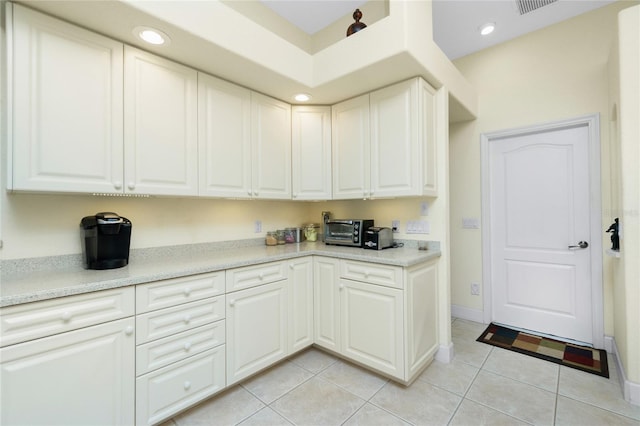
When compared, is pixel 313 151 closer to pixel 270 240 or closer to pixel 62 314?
pixel 270 240

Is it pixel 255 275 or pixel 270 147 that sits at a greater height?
pixel 270 147

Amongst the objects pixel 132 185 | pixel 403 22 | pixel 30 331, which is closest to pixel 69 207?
pixel 132 185

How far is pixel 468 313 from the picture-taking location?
3.17 metres

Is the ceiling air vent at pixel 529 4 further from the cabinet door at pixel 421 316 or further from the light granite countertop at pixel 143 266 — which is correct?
the cabinet door at pixel 421 316

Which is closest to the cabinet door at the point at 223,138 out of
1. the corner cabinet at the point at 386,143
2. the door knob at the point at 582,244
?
the corner cabinet at the point at 386,143

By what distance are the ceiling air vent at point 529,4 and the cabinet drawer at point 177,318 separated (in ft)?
11.0

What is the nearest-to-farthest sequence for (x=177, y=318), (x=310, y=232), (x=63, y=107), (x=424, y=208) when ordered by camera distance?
(x=63, y=107), (x=177, y=318), (x=424, y=208), (x=310, y=232)

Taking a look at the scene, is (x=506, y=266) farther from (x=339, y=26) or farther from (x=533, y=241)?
(x=339, y=26)

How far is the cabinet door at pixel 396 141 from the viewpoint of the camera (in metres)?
2.19

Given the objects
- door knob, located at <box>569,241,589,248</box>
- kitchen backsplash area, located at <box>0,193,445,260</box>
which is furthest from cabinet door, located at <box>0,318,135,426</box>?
door knob, located at <box>569,241,589,248</box>

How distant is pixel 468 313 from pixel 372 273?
1830mm

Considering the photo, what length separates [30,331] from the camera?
3.93 ft

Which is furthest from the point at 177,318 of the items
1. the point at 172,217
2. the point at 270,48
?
the point at 270,48

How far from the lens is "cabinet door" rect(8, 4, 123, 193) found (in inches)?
55.0
